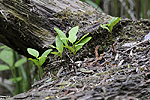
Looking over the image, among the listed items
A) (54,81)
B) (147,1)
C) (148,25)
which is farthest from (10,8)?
(147,1)

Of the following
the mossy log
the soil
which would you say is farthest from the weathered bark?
the soil

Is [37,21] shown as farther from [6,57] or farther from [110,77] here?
[6,57]

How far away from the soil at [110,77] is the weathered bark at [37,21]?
269 millimetres

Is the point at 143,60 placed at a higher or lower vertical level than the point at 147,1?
lower

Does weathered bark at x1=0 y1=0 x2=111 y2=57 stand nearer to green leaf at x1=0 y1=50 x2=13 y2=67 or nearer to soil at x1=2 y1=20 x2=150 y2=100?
soil at x1=2 y1=20 x2=150 y2=100

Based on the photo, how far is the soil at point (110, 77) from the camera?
569 mm

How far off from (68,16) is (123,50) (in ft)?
1.76

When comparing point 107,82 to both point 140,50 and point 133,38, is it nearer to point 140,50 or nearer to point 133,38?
point 140,50

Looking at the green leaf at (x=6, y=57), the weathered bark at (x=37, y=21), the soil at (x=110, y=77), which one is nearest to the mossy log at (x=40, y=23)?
the weathered bark at (x=37, y=21)

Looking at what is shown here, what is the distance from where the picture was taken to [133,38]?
103cm

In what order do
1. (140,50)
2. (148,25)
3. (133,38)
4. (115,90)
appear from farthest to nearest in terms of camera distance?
(148,25) → (133,38) → (140,50) → (115,90)

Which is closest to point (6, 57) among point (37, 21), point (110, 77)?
point (37, 21)

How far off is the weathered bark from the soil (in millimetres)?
269

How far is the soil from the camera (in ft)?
1.87
